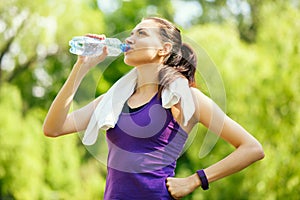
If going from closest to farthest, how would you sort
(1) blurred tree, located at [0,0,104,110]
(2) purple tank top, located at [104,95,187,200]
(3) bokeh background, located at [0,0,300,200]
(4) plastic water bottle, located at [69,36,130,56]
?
(2) purple tank top, located at [104,95,187,200], (4) plastic water bottle, located at [69,36,130,56], (3) bokeh background, located at [0,0,300,200], (1) blurred tree, located at [0,0,104,110]

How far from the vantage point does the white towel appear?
88.8 inches

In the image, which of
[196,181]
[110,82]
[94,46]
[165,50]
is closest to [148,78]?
[165,50]

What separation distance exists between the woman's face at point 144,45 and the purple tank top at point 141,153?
0.14m

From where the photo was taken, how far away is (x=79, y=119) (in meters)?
2.42

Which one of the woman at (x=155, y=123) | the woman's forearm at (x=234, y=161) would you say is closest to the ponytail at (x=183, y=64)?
the woman at (x=155, y=123)

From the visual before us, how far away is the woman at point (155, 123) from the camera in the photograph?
7.30 feet

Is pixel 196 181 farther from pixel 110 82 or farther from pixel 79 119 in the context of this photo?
pixel 110 82

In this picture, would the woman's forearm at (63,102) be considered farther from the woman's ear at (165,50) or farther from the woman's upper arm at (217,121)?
the woman's upper arm at (217,121)

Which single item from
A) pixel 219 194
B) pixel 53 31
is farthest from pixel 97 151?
pixel 53 31

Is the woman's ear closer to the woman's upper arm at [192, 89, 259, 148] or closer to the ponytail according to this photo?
the ponytail

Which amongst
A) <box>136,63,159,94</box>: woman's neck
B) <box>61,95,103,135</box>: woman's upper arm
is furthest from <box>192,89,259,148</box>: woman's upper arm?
<box>61,95,103,135</box>: woman's upper arm

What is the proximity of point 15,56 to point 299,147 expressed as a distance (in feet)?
23.3

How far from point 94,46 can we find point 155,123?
1.14 feet

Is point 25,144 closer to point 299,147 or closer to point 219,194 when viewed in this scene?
point 219,194
